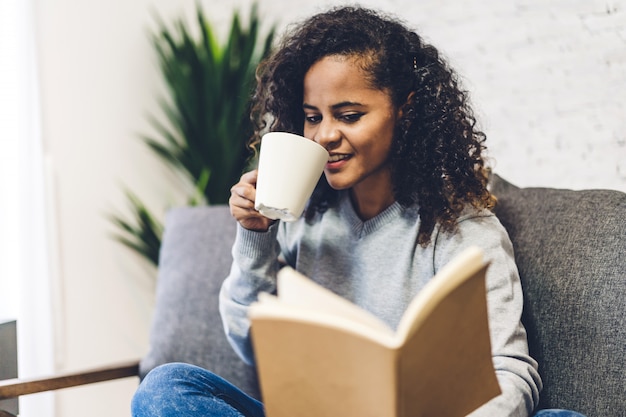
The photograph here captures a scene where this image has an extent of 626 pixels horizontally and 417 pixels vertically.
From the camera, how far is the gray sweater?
107cm

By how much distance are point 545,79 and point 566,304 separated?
0.69 metres

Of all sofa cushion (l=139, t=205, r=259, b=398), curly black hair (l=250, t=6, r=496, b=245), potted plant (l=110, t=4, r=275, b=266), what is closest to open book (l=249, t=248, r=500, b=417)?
curly black hair (l=250, t=6, r=496, b=245)

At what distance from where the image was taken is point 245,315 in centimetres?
136

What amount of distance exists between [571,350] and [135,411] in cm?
70

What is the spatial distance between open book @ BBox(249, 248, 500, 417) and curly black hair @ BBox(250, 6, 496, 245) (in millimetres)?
434

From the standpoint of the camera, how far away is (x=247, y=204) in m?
1.28

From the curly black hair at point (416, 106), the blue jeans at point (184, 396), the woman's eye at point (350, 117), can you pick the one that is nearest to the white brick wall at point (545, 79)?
the curly black hair at point (416, 106)

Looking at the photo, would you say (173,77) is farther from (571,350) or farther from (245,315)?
(571,350)

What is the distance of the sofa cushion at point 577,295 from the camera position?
1087 mm

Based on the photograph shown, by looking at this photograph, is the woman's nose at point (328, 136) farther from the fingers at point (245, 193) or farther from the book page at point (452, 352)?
the book page at point (452, 352)

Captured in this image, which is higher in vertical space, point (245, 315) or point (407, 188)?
point (407, 188)

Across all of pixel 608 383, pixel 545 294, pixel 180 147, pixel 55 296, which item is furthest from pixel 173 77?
pixel 608 383

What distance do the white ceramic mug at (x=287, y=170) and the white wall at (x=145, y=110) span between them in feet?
2.61

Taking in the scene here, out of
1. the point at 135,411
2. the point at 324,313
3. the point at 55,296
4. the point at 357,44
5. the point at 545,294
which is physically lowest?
the point at 55,296
